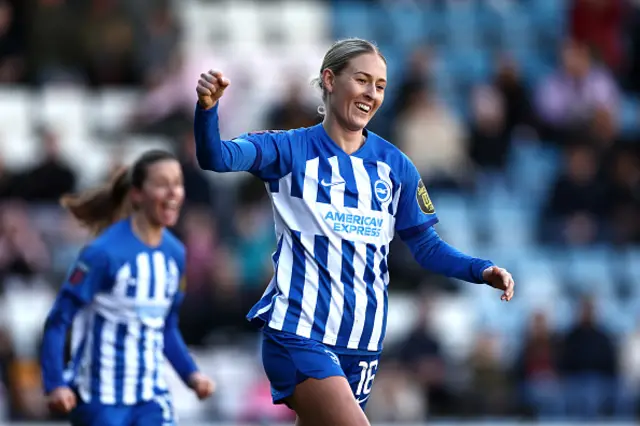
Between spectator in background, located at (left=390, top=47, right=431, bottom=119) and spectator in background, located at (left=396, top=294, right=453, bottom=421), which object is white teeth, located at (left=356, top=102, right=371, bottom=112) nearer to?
spectator in background, located at (left=396, top=294, right=453, bottom=421)

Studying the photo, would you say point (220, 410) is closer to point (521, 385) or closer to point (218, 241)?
point (218, 241)

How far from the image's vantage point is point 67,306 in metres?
6.66

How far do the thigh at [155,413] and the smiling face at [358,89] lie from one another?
1.92m

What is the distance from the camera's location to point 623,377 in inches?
466

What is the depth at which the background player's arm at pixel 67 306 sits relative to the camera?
6.61m

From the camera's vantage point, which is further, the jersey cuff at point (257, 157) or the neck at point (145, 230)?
the neck at point (145, 230)

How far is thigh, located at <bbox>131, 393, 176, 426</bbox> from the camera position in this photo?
6.65m

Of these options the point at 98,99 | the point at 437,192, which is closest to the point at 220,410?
the point at 437,192

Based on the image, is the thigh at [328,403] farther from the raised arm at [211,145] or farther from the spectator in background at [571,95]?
the spectator in background at [571,95]

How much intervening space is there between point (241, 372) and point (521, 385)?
2.49m

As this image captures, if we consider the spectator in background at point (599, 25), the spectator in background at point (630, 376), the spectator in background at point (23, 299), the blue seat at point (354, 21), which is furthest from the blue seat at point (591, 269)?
the spectator in background at point (23, 299)

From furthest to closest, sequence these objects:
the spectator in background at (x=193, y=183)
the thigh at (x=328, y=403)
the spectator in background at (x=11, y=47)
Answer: the spectator in background at (x=11, y=47), the spectator in background at (x=193, y=183), the thigh at (x=328, y=403)

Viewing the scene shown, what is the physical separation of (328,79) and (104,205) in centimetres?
192

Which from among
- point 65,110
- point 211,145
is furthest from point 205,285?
point 211,145
